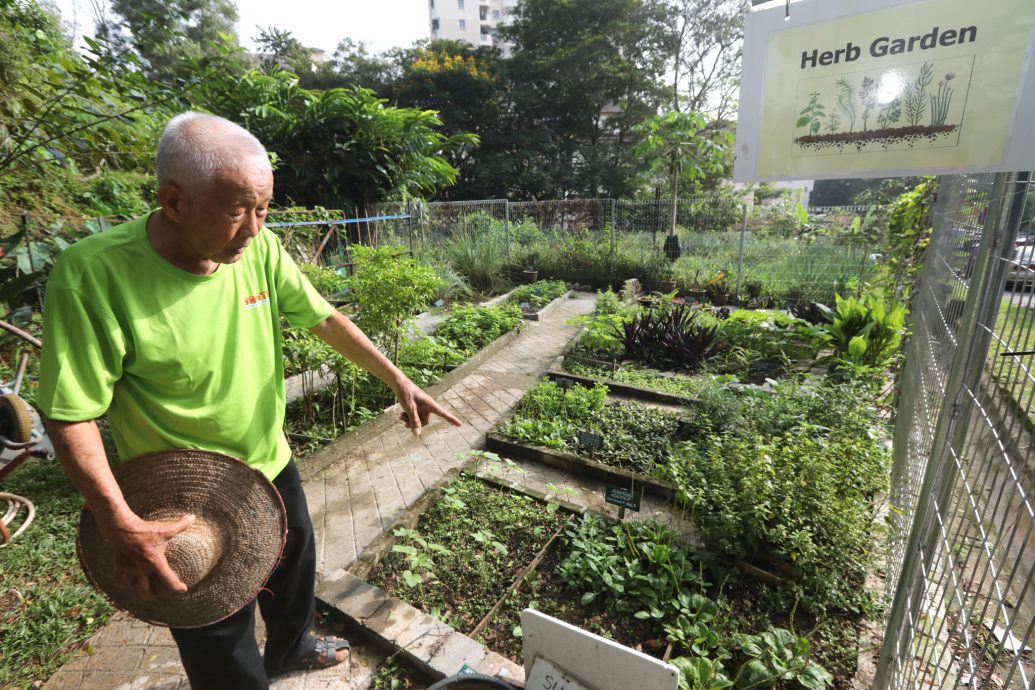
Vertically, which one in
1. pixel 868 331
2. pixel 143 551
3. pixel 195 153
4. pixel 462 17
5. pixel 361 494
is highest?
pixel 462 17

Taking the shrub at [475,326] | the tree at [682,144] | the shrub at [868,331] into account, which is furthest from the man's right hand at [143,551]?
the tree at [682,144]

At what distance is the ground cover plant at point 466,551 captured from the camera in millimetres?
2393

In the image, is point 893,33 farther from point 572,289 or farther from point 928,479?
point 572,289

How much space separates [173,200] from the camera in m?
1.24

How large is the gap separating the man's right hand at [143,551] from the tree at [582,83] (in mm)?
22311

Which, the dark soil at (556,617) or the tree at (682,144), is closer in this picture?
the dark soil at (556,617)

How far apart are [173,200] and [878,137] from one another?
5.66 feet

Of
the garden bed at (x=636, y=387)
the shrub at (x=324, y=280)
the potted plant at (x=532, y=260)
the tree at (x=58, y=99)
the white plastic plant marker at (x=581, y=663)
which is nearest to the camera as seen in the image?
the white plastic plant marker at (x=581, y=663)

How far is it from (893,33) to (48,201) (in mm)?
6803

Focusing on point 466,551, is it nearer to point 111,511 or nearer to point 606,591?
point 606,591

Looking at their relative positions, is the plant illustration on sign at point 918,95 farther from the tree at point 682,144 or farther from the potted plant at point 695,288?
the tree at point 682,144

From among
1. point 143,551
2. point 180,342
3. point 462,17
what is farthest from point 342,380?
point 462,17

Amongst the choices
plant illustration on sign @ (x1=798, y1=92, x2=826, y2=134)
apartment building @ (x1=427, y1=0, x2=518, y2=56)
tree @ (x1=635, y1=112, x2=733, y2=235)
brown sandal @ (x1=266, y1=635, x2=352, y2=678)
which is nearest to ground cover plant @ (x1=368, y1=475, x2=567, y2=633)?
brown sandal @ (x1=266, y1=635, x2=352, y2=678)

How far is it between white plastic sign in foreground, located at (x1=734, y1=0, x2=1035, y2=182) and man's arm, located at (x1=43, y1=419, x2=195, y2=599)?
1800mm
